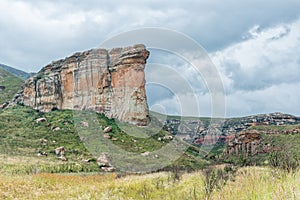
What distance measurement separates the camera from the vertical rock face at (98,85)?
7419 cm

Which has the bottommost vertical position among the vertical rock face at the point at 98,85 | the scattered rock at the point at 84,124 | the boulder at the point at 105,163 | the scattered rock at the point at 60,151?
the boulder at the point at 105,163

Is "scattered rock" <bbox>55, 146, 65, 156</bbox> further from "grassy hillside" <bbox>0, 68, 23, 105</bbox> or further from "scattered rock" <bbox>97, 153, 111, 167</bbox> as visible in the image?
"grassy hillside" <bbox>0, 68, 23, 105</bbox>

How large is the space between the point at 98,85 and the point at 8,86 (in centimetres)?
3620

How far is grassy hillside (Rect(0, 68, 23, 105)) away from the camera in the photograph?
3575 inches

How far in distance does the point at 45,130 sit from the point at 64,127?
3411 mm

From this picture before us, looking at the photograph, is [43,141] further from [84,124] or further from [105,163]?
[105,163]

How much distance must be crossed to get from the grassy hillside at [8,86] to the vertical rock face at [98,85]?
10080mm

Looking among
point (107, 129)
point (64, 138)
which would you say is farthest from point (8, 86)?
point (64, 138)

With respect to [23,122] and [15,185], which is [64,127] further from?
[15,185]

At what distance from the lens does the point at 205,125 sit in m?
97.9

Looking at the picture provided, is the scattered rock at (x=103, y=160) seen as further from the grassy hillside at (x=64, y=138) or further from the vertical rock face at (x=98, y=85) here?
the vertical rock face at (x=98, y=85)

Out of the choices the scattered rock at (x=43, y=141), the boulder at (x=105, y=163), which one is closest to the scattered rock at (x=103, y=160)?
the boulder at (x=105, y=163)

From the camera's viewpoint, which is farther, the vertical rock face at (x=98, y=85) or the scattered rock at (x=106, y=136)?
the vertical rock face at (x=98, y=85)

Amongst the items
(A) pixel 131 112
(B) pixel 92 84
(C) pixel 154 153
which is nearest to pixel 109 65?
(B) pixel 92 84
